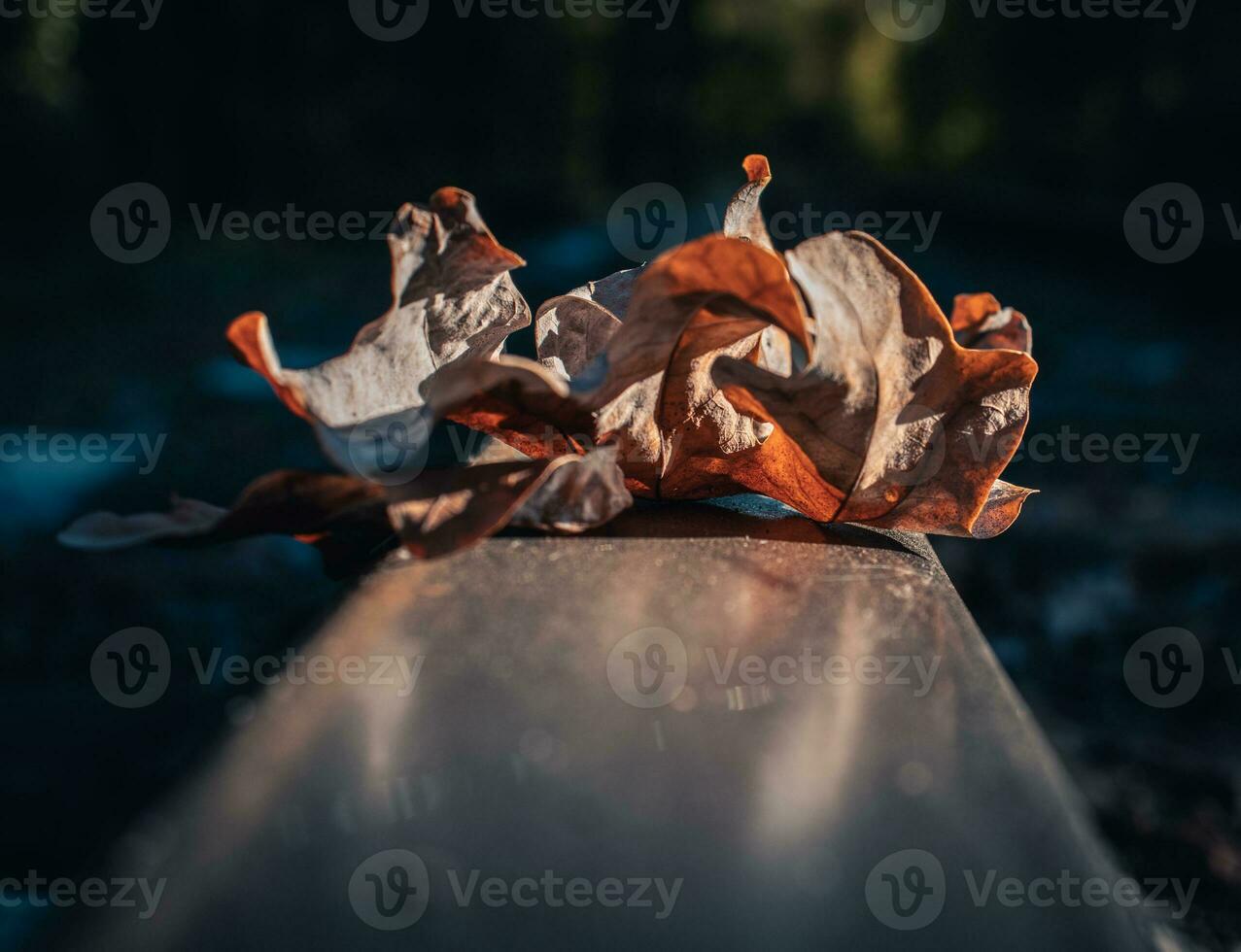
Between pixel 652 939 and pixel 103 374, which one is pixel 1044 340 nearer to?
pixel 103 374

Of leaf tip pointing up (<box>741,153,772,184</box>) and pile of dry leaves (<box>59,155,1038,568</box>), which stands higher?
leaf tip pointing up (<box>741,153,772,184</box>)

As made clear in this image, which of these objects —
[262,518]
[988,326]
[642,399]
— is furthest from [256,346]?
[988,326]

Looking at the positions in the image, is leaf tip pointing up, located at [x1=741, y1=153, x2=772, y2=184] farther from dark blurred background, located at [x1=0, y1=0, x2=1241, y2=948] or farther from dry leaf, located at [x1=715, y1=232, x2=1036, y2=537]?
dark blurred background, located at [x1=0, y1=0, x2=1241, y2=948]

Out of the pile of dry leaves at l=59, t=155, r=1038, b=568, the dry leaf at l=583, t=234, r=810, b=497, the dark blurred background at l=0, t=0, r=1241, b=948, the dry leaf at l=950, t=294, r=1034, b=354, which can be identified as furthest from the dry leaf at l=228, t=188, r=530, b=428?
the dark blurred background at l=0, t=0, r=1241, b=948

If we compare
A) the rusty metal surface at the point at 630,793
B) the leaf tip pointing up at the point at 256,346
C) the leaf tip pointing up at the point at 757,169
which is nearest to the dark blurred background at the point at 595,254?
the leaf tip pointing up at the point at 256,346

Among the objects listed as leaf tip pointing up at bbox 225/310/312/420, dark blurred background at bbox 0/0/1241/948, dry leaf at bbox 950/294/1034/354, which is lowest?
dark blurred background at bbox 0/0/1241/948

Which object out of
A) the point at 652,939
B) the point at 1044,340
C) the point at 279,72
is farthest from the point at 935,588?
the point at 279,72
